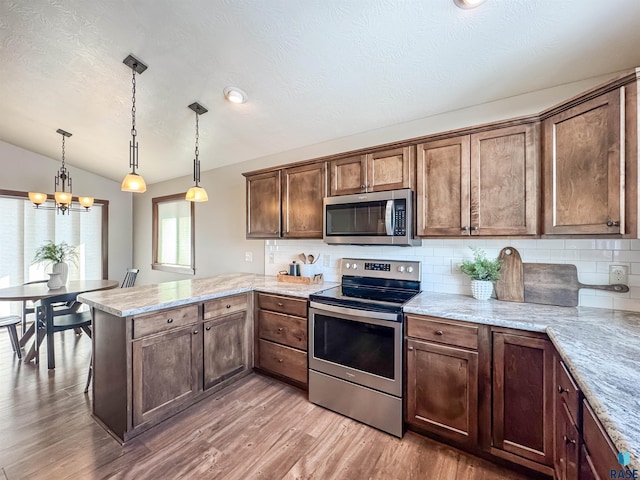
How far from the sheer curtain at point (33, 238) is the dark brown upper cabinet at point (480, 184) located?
5700 millimetres

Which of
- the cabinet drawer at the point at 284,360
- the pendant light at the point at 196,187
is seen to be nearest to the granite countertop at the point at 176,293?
the cabinet drawer at the point at 284,360

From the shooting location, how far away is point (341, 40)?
1801 millimetres

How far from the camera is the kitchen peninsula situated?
45.9 inches

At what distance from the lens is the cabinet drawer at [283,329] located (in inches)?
96.9

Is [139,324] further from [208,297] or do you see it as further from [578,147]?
[578,147]

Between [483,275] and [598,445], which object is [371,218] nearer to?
[483,275]

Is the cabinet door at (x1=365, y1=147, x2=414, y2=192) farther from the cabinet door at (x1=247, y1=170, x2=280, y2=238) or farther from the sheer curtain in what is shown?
the sheer curtain

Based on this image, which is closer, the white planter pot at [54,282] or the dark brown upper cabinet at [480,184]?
the dark brown upper cabinet at [480,184]

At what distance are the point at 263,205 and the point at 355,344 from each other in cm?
180

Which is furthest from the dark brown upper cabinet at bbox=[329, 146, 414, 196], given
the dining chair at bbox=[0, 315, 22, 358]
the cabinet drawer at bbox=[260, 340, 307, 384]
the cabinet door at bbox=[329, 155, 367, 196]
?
the dining chair at bbox=[0, 315, 22, 358]

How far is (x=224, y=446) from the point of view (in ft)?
6.11

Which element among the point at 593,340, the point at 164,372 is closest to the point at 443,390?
the point at 593,340

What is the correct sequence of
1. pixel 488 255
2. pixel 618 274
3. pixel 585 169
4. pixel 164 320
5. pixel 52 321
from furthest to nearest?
pixel 52 321 → pixel 488 255 → pixel 164 320 → pixel 618 274 → pixel 585 169

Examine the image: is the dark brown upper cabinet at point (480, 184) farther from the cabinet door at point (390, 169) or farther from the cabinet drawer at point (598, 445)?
the cabinet drawer at point (598, 445)
